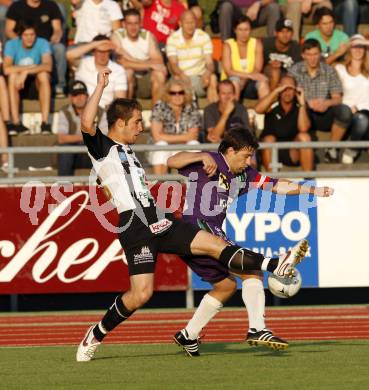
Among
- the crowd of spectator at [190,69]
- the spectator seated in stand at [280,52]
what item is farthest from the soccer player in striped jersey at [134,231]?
the spectator seated in stand at [280,52]

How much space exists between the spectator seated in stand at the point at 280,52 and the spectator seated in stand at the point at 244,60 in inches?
6.9

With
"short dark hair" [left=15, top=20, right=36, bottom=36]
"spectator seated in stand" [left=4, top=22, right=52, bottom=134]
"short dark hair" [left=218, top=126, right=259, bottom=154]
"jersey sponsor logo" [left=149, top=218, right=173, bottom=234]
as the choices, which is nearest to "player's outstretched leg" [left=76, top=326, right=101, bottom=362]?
"jersey sponsor logo" [left=149, top=218, right=173, bottom=234]

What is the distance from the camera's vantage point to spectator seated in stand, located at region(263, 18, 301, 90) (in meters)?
16.1

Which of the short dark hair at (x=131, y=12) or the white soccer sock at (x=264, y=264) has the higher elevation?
the short dark hair at (x=131, y=12)

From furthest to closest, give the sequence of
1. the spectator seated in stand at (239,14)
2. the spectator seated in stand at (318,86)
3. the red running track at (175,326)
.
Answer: the spectator seated in stand at (239,14) < the spectator seated in stand at (318,86) < the red running track at (175,326)

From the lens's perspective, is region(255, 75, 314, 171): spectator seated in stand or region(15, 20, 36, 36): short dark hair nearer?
region(255, 75, 314, 171): spectator seated in stand

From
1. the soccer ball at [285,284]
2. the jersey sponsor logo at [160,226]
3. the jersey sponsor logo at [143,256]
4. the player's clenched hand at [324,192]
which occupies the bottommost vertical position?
the soccer ball at [285,284]

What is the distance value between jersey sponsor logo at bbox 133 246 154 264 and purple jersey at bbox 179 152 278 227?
0.57 meters

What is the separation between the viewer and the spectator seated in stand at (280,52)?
16125 millimetres

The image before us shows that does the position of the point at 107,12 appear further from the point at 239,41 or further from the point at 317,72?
the point at 317,72

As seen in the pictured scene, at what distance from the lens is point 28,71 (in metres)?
16.0

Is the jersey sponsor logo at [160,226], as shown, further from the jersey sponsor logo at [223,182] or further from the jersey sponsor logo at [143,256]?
the jersey sponsor logo at [223,182]

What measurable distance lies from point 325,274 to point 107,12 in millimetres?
5192

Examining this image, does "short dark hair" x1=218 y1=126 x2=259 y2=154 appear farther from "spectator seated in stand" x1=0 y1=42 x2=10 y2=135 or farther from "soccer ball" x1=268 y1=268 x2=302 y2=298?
"spectator seated in stand" x1=0 y1=42 x2=10 y2=135
